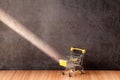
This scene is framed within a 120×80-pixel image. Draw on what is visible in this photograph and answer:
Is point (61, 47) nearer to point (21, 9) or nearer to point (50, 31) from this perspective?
point (50, 31)

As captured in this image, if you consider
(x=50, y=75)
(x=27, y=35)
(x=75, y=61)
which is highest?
(x=27, y=35)

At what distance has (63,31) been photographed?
6.48 meters

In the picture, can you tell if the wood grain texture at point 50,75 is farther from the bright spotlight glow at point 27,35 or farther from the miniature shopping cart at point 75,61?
the bright spotlight glow at point 27,35

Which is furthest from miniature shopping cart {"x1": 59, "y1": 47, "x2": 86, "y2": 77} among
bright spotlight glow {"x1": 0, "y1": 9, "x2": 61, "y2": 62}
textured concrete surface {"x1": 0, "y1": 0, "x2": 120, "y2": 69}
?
bright spotlight glow {"x1": 0, "y1": 9, "x2": 61, "y2": 62}

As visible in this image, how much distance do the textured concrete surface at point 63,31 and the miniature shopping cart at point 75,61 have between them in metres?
0.13

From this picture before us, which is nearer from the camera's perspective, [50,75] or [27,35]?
[50,75]

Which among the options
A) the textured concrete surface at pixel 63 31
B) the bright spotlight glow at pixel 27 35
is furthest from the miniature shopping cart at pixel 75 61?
the bright spotlight glow at pixel 27 35

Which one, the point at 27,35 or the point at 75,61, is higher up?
the point at 27,35

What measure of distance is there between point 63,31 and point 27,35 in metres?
0.93

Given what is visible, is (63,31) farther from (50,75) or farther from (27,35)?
(50,75)

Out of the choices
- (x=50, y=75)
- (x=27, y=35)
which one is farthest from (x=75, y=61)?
(x=27, y=35)

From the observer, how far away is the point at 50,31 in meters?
6.48

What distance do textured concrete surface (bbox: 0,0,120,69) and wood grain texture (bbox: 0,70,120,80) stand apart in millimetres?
167

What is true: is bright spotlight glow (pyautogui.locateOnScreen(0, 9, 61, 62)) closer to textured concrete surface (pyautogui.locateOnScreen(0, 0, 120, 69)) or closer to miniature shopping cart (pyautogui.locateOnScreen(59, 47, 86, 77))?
textured concrete surface (pyautogui.locateOnScreen(0, 0, 120, 69))
